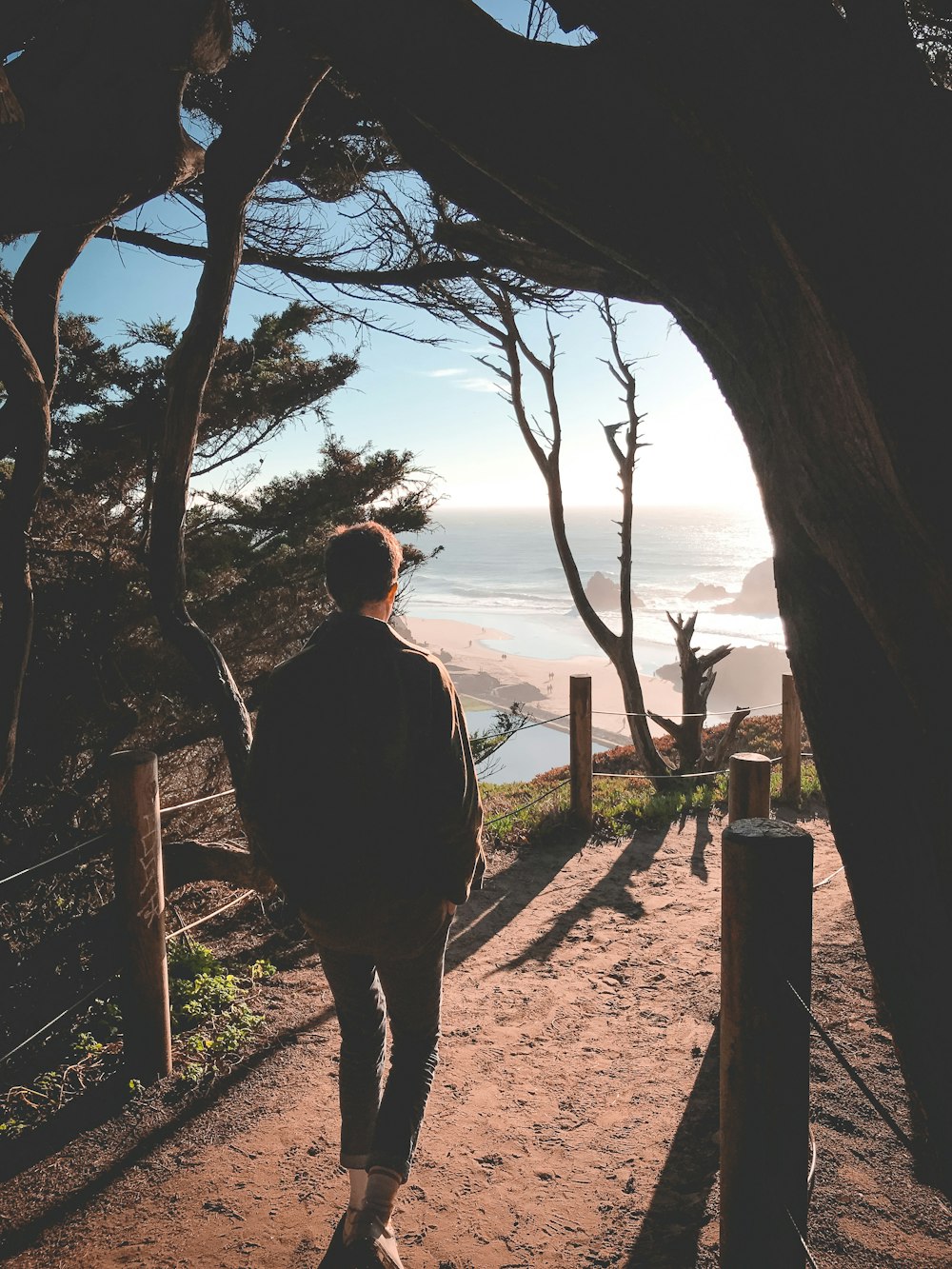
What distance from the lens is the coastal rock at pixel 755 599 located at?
65312 mm

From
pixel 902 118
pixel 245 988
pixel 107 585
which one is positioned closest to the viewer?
pixel 902 118

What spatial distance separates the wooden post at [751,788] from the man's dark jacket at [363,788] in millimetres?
2251

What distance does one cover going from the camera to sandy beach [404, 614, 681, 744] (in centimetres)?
3341

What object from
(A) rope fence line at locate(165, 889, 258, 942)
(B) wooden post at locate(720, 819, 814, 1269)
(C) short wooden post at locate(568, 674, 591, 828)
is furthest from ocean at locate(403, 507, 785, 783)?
(B) wooden post at locate(720, 819, 814, 1269)

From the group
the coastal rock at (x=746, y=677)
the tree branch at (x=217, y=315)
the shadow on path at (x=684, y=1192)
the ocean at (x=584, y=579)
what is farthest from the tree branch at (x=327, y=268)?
the coastal rock at (x=746, y=677)

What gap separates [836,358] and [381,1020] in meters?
1.94

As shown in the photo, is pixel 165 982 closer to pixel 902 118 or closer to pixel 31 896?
pixel 31 896

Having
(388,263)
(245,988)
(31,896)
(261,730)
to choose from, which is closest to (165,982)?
(245,988)

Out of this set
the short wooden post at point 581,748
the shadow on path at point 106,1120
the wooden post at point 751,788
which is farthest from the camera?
the short wooden post at point 581,748

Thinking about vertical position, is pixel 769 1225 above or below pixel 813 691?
below

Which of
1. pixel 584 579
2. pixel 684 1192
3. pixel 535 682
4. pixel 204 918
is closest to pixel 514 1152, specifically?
pixel 684 1192

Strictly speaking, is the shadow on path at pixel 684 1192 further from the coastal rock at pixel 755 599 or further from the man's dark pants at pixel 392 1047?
the coastal rock at pixel 755 599

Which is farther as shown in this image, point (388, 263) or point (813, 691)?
point (388, 263)

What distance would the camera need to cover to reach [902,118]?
1292mm
